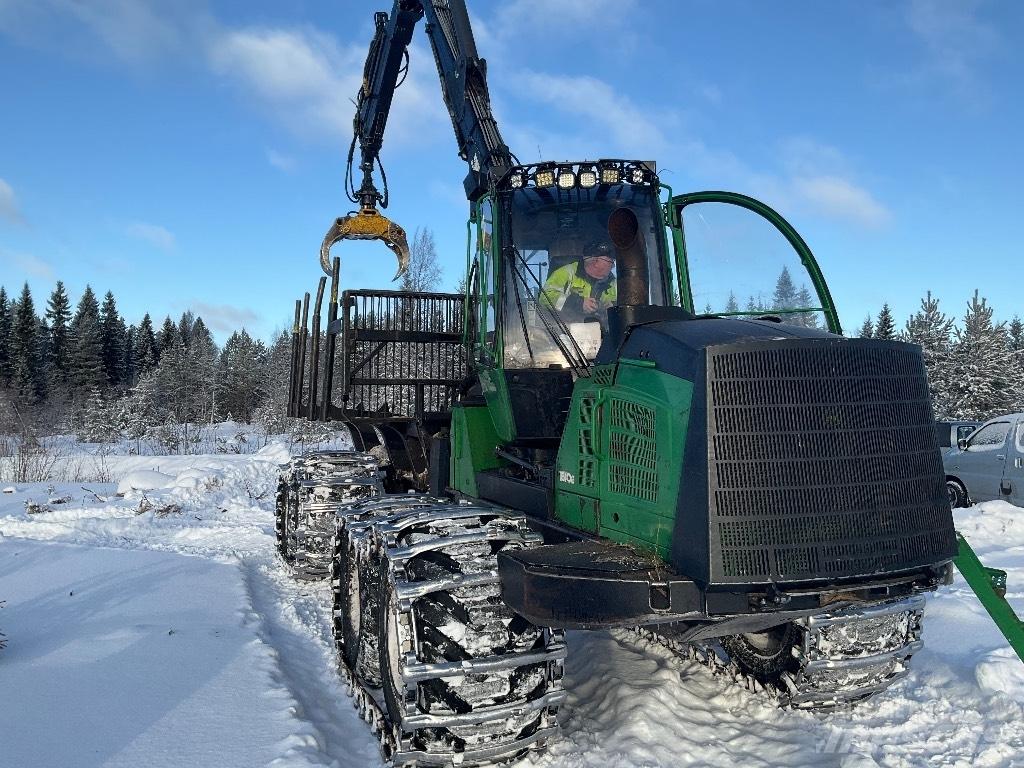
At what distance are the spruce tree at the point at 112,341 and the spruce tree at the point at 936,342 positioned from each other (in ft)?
192

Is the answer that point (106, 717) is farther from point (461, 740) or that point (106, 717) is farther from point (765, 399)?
point (765, 399)

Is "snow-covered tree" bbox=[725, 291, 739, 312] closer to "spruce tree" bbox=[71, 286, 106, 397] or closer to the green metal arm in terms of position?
the green metal arm

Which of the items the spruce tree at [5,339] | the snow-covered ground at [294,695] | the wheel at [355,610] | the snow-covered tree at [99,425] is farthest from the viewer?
the spruce tree at [5,339]

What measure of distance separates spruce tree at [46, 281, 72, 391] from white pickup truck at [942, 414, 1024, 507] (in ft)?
188

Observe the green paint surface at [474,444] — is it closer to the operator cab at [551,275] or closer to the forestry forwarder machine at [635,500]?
the forestry forwarder machine at [635,500]

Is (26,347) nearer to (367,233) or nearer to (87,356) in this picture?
(87,356)

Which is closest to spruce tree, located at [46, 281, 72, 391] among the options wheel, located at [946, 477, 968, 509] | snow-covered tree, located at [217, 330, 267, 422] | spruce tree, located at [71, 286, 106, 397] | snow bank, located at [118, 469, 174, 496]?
spruce tree, located at [71, 286, 106, 397]

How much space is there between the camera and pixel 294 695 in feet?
13.7

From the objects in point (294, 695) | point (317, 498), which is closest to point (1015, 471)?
point (317, 498)

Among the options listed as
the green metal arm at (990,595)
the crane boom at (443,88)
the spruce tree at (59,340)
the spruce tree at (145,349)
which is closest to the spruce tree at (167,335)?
the spruce tree at (145,349)

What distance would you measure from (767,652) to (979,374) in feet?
96.2

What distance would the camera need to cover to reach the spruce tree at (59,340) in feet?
182

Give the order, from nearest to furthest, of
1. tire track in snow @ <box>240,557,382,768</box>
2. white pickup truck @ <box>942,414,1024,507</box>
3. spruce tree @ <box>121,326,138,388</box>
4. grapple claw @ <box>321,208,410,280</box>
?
tire track in snow @ <box>240,557,382,768</box>
grapple claw @ <box>321,208,410,280</box>
white pickup truck @ <box>942,414,1024,507</box>
spruce tree @ <box>121,326,138,388</box>

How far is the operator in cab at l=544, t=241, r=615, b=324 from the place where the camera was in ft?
15.5
